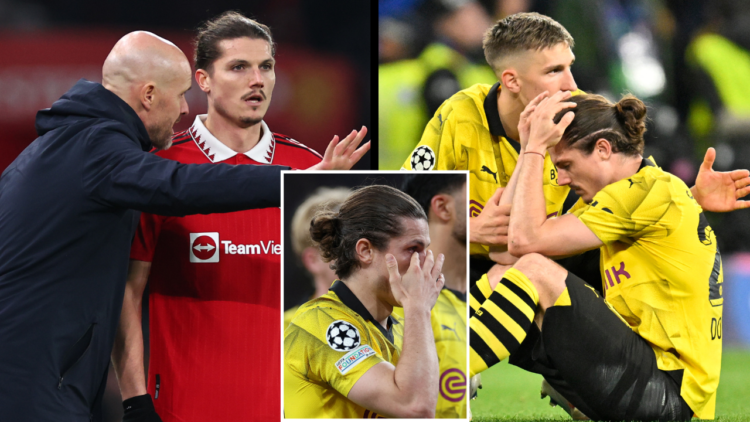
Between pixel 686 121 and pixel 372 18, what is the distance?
5.89 ft

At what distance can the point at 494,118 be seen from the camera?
2.92 meters

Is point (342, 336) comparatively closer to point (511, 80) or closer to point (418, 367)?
point (418, 367)

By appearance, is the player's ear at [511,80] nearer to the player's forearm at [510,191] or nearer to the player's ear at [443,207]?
the player's forearm at [510,191]

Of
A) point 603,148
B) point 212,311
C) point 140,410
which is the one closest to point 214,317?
point 212,311

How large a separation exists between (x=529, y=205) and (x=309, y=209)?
2.67ft

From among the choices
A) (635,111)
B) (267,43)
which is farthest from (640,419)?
(267,43)

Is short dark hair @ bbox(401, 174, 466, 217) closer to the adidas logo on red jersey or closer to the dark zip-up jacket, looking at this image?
the dark zip-up jacket

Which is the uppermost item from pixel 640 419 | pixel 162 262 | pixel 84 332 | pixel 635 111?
pixel 635 111

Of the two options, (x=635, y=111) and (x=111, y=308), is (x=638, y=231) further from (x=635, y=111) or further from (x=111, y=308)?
(x=111, y=308)

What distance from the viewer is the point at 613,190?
2.32 metres

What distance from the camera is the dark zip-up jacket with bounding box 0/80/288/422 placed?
6.10ft

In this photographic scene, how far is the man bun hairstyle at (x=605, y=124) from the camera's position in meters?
2.35

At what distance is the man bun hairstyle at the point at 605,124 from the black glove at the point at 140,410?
171 centimetres

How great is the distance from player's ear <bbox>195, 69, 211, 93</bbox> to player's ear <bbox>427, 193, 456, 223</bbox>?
1.28 meters
